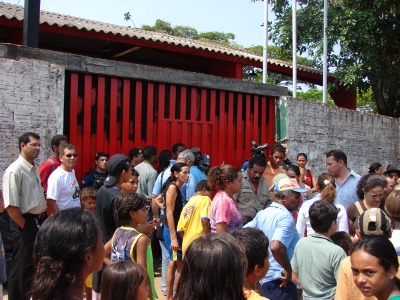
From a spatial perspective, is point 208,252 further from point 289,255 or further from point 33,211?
point 33,211

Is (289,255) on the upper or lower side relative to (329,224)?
lower

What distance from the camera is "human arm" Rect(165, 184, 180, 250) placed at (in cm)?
570

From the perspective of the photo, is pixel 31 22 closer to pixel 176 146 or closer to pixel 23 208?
pixel 176 146

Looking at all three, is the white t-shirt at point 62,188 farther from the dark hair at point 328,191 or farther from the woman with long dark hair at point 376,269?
the woman with long dark hair at point 376,269

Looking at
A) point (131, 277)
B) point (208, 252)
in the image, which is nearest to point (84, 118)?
point (131, 277)

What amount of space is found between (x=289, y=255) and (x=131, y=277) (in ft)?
7.09

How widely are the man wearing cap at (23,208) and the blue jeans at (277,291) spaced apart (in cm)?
207

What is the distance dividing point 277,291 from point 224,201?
3.68 feet

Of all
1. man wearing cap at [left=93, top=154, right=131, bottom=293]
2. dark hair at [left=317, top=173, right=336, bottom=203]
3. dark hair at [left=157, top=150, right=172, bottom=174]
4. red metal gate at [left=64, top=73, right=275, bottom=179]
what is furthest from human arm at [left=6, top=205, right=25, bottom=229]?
dark hair at [left=317, top=173, right=336, bottom=203]

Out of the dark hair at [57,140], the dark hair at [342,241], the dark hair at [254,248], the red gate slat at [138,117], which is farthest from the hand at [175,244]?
the dark hair at [254,248]

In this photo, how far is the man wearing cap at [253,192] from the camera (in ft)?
20.5

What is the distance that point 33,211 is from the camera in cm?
489

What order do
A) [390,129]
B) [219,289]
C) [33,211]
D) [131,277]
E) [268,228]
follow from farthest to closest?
[390,129]
[33,211]
[268,228]
[131,277]
[219,289]

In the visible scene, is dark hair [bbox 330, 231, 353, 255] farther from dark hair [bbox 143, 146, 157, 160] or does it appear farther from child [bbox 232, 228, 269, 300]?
dark hair [bbox 143, 146, 157, 160]
